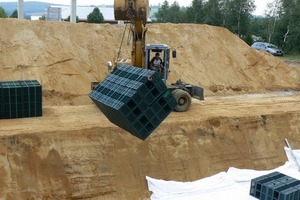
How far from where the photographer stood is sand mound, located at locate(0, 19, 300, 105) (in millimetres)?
19031

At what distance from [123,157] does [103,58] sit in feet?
28.6

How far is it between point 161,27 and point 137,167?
1246cm

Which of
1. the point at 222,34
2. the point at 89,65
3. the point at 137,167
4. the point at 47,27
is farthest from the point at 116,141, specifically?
the point at 222,34

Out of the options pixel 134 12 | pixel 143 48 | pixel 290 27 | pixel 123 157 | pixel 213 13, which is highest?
pixel 213 13

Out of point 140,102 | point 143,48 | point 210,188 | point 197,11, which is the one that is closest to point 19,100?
point 143,48

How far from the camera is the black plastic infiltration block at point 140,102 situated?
9578mm

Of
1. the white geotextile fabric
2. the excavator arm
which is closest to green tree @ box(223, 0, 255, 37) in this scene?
the excavator arm

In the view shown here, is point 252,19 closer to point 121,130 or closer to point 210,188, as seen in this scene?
point 121,130

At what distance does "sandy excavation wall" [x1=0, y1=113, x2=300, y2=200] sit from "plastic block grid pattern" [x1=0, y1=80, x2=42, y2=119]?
Result: 2394 millimetres

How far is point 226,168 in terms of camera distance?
14367 mm

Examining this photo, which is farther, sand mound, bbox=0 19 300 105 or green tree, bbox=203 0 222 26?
green tree, bbox=203 0 222 26

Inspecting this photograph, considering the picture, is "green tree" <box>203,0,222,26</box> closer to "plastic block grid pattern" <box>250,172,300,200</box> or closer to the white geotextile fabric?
the white geotextile fabric

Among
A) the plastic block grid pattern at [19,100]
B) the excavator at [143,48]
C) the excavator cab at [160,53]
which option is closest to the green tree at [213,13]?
the excavator at [143,48]

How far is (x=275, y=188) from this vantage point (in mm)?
9977
